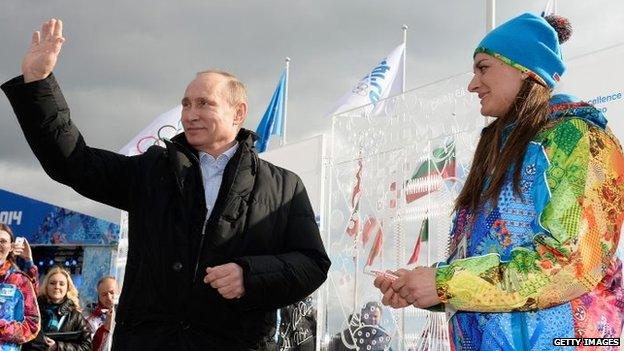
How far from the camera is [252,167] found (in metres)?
2.85

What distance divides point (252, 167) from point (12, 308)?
3567 millimetres

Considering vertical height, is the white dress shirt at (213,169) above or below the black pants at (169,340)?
above

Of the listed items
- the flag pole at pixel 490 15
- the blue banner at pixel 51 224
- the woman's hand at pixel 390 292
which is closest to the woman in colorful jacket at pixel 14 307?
the flag pole at pixel 490 15

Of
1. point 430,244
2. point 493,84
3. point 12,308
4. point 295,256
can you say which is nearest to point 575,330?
point 493,84

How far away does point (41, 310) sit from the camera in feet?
23.4

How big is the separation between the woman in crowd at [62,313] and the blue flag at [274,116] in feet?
20.9

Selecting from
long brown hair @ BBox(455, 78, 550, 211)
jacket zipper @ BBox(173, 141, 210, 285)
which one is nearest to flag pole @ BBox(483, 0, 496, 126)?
jacket zipper @ BBox(173, 141, 210, 285)

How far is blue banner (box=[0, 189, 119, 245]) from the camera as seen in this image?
19.2m

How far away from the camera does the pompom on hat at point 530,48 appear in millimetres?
2014

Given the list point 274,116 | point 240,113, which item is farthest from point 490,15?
point 274,116

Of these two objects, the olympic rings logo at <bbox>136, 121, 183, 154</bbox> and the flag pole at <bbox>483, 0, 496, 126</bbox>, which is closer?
the flag pole at <bbox>483, 0, 496, 126</bbox>

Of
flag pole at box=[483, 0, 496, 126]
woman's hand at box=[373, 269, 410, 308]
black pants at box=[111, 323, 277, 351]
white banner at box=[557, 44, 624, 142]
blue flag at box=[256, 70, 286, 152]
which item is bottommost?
black pants at box=[111, 323, 277, 351]

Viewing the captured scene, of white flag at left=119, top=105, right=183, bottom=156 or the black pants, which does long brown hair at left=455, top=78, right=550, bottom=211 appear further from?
white flag at left=119, top=105, right=183, bottom=156

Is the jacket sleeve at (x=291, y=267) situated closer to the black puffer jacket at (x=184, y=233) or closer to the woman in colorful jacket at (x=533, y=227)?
the black puffer jacket at (x=184, y=233)
